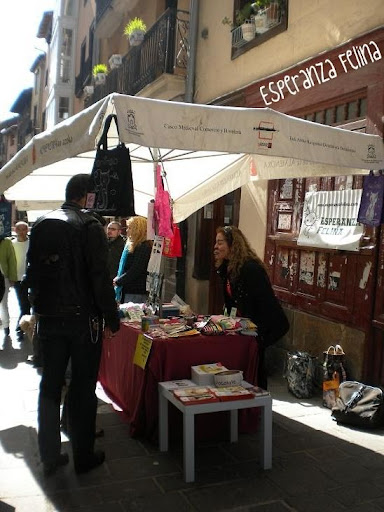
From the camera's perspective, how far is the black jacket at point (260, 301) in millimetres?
4406

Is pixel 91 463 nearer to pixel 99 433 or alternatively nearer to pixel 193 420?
pixel 99 433

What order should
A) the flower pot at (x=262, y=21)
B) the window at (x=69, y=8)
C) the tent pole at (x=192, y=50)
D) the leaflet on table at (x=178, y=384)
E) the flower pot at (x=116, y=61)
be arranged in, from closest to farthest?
the leaflet on table at (x=178, y=384), the flower pot at (x=262, y=21), the tent pole at (x=192, y=50), the flower pot at (x=116, y=61), the window at (x=69, y=8)

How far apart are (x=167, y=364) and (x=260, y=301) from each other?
3.65 ft

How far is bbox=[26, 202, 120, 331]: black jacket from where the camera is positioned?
10.6ft

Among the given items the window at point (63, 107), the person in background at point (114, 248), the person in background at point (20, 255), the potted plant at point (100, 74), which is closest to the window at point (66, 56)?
the window at point (63, 107)

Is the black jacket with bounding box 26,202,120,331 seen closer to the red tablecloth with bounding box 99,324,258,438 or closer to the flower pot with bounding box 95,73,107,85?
the red tablecloth with bounding box 99,324,258,438

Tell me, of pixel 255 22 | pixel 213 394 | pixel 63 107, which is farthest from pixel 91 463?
pixel 63 107

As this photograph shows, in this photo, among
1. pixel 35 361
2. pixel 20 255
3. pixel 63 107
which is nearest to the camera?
pixel 35 361

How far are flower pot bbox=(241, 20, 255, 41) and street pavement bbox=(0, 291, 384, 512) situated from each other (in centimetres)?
519

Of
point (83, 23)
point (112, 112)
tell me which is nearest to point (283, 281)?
point (112, 112)

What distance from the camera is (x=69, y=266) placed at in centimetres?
325

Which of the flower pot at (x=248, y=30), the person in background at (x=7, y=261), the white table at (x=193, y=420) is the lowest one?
the white table at (x=193, y=420)

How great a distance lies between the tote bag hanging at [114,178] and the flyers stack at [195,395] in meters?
1.26

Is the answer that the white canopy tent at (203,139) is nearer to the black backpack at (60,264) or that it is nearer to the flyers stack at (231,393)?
the black backpack at (60,264)
